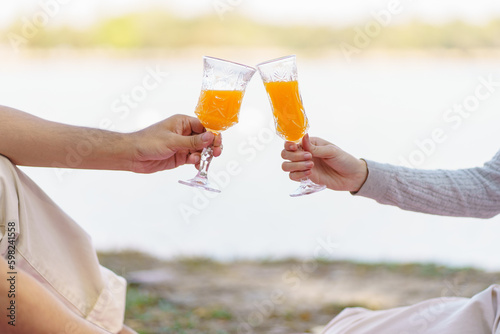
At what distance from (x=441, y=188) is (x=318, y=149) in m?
0.38

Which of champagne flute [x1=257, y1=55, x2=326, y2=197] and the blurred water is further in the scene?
the blurred water

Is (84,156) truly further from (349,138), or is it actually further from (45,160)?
(349,138)

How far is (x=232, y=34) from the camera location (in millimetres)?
11477

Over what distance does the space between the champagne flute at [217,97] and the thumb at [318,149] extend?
0.21 meters

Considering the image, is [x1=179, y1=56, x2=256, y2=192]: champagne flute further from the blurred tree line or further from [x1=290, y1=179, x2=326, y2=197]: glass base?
the blurred tree line

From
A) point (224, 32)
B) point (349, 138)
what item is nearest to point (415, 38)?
point (224, 32)

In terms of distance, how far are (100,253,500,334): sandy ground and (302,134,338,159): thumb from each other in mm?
1221

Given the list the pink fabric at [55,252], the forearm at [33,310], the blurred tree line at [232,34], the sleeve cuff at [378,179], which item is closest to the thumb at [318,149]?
the sleeve cuff at [378,179]

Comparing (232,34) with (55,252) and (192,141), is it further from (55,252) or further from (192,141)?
(55,252)

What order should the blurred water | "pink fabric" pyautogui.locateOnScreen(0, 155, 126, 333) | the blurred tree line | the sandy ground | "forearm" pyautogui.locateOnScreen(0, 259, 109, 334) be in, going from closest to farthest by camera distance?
1. "forearm" pyautogui.locateOnScreen(0, 259, 109, 334)
2. "pink fabric" pyautogui.locateOnScreen(0, 155, 126, 333)
3. the sandy ground
4. the blurred water
5. the blurred tree line

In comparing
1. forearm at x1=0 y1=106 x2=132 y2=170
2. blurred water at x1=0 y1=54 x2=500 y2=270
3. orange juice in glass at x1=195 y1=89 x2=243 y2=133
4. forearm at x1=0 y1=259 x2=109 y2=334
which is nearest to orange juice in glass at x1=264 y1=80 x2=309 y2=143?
orange juice in glass at x1=195 y1=89 x2=243 y2=133


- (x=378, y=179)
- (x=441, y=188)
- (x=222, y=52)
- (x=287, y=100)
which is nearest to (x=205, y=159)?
(x=287, y=100)

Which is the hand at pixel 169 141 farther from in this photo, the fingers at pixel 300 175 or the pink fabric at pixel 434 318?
the pink fabric at pixel 434 318

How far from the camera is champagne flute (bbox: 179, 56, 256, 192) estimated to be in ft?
6.12
